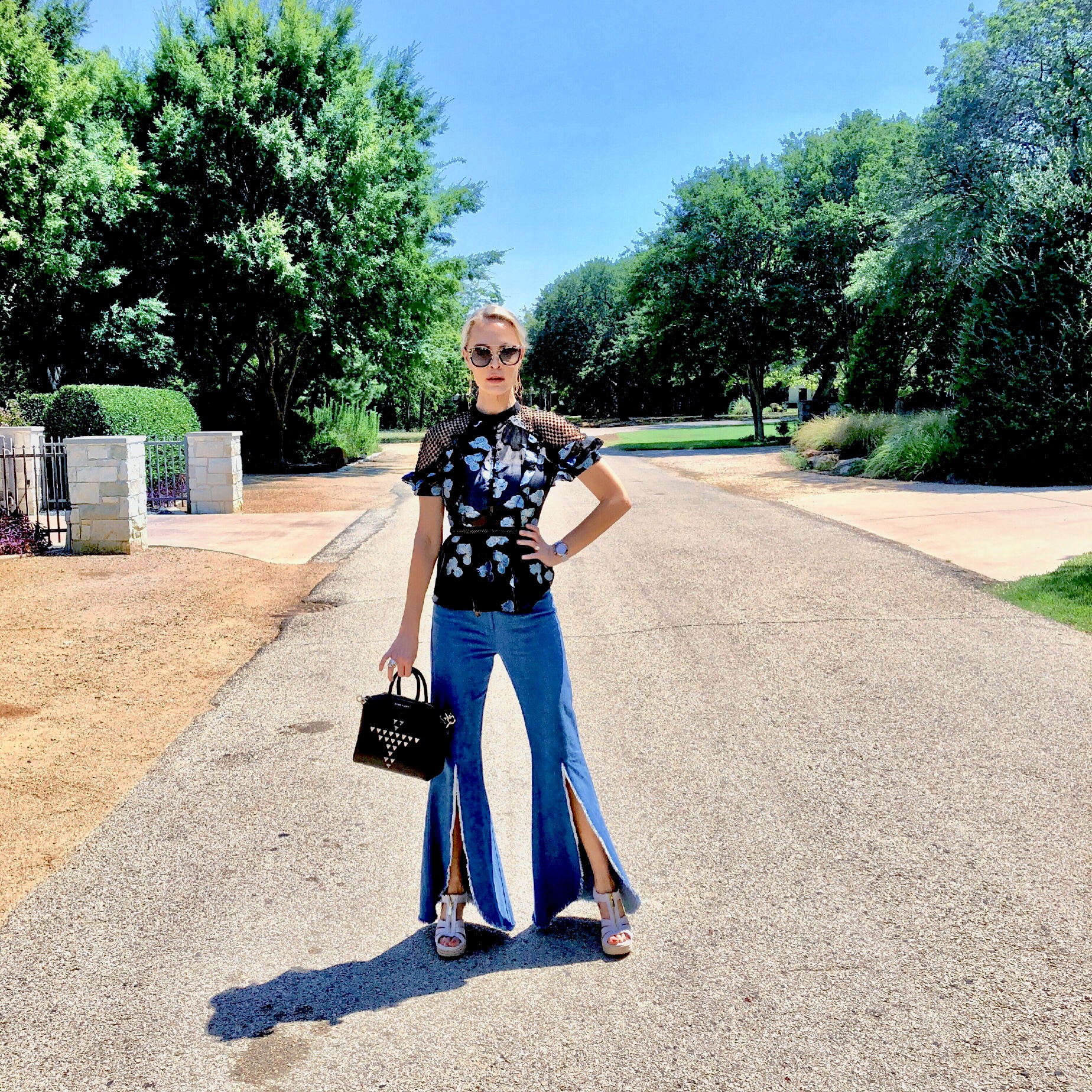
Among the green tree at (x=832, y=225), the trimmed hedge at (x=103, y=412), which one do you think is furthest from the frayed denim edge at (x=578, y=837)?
the green tree at (x=832, y=225)

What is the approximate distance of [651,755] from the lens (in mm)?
4965

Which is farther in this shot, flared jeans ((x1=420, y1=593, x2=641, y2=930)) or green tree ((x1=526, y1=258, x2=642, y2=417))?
green tree ((x1=526, y1=258, x2=642, y2=417))

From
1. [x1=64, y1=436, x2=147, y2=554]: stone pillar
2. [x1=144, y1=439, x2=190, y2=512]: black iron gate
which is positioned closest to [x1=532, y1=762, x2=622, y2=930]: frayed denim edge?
[x1=64, y1=436, x2=147, y2=554]: stone pillar

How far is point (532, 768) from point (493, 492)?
85cm

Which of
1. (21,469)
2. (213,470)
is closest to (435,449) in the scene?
(21,469)

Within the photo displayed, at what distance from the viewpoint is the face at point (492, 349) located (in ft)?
10.0

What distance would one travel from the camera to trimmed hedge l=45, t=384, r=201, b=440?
1680 centimetres

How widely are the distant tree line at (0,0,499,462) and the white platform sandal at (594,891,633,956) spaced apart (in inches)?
800

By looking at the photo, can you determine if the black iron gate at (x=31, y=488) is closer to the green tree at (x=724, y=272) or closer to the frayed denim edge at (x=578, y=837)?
the frayed denim edge at (x=578, y=837)

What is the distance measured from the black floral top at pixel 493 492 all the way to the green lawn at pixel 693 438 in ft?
104

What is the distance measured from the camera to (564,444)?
10.1 feet

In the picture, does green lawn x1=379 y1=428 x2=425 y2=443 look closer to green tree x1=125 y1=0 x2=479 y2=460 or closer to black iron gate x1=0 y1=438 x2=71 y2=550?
green tree x1=125 y1=0 x2=479 y2=460

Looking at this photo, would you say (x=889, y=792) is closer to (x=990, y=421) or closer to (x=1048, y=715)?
(x=1048, y=715)

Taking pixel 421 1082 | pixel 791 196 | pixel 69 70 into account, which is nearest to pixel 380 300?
pixel 69 70
